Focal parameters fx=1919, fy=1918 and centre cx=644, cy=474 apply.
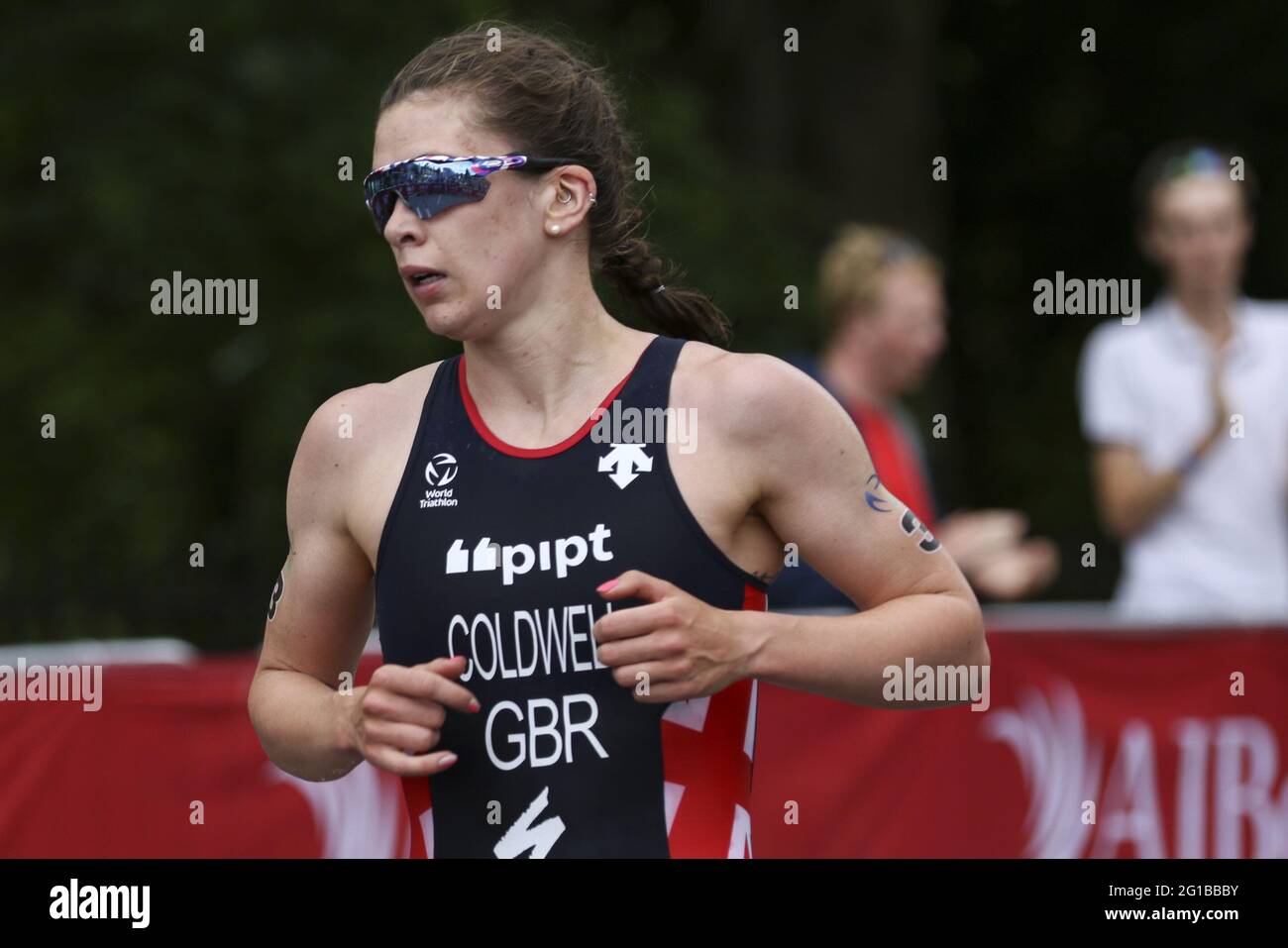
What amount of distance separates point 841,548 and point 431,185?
92cm

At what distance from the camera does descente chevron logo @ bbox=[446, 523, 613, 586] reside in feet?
10.4

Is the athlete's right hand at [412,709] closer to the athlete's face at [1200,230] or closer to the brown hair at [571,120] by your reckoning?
the brown hair at [571,120]

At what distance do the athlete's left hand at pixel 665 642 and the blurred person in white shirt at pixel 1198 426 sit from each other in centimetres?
446

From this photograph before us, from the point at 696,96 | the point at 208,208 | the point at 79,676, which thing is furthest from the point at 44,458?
the point at 79,676

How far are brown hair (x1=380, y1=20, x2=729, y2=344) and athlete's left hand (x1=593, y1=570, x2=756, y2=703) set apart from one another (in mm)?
772

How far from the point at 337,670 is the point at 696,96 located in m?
9.06

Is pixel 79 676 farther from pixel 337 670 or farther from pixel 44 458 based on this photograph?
pixel 44 458

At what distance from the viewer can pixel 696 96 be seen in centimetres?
1212

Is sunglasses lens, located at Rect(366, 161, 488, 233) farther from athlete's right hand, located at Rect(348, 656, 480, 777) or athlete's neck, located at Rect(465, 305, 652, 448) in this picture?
athlete's right hand, located at Rect(348, 656, 480, 777)

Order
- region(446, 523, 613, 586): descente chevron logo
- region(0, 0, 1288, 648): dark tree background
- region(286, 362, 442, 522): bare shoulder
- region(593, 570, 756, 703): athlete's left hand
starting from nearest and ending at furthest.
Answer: region(593, 570, 756, 703): athlete's left hand → region(446, 523, 613, 586): descente chevron logo → region(286, 362, 442, 522): bare shoulder → region(0, 0, 1288, 648): dark tree background

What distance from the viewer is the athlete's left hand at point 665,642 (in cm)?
292

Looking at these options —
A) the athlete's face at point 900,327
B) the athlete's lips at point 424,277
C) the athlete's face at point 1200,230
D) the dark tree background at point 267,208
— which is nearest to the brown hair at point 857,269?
the athlete's face at point 900,327

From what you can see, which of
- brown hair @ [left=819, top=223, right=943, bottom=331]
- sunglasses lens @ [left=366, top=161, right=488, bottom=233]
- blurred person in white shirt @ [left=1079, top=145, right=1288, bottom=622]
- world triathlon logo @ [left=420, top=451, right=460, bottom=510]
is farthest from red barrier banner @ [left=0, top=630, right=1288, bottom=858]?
sunglasses lens @ [left=366, top=161, right=488, bottom=233]

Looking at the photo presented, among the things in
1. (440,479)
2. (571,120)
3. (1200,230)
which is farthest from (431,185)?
(1200,230)
